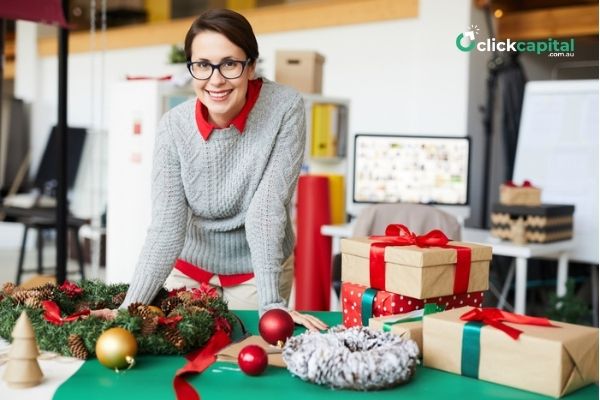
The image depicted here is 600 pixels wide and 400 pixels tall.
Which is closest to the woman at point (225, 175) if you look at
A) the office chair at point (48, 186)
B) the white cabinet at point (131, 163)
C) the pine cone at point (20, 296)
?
the pine cone at point (20, 296)

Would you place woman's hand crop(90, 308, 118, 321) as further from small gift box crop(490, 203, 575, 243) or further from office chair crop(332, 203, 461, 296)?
small gift box crop(490, 203, 575, 243)

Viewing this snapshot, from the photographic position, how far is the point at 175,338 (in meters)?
1.48

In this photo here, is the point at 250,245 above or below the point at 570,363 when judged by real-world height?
above

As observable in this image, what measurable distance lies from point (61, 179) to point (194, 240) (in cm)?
182

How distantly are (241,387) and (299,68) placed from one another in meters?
3.57

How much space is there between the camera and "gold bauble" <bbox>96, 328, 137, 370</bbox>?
1.37 meters

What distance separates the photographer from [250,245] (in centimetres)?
187

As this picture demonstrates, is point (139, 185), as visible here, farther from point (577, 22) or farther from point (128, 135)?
point (577, 22)

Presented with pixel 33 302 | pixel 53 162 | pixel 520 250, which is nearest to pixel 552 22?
pixel 520 250

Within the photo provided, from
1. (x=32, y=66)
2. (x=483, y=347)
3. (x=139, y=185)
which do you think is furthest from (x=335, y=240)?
(x=32, y=66)

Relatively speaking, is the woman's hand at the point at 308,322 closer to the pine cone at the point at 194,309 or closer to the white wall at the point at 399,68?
the pine cone at the point at 194,309

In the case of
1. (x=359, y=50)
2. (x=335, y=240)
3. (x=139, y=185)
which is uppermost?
(x=359, y=50)

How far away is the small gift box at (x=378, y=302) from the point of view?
1.62 metres

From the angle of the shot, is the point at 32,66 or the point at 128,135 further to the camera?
the point at 32,66
